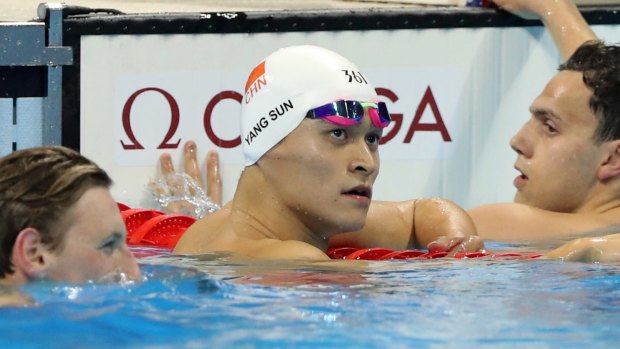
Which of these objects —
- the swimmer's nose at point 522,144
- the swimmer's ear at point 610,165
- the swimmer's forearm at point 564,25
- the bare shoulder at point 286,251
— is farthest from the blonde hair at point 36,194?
the swimmer's forearm at point 564,25

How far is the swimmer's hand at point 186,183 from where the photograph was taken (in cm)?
462

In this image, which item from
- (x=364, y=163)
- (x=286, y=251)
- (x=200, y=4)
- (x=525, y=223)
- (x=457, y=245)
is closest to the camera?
(x=286, y=251)

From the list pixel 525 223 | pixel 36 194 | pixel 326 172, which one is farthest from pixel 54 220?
pixel 525 223

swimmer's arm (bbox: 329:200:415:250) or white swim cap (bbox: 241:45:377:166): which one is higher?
white swim cap (bbox: 241:45:377:166)

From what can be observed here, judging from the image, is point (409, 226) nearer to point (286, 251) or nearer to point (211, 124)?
point (286, 251)

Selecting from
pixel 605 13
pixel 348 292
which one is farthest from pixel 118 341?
pixel 605 13

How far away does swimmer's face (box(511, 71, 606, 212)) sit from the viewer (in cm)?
411

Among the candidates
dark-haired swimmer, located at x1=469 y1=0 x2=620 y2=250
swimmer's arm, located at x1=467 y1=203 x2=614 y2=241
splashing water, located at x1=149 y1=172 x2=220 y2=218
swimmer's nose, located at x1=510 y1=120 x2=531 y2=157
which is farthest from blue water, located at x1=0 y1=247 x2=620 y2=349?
splashing water, located at x1=149 y1=172 x2=220 y2=218

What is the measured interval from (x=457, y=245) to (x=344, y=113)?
491mm

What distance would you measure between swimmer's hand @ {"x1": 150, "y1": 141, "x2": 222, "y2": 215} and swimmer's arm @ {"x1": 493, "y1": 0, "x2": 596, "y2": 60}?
133cm

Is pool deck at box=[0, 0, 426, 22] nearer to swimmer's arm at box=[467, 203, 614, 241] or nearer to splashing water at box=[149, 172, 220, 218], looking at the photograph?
splashing water at box=[149, 172, 220, 218]

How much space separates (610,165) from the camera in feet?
13.6

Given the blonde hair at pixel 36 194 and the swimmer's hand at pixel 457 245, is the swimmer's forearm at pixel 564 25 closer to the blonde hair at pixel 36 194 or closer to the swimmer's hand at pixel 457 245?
the swimmer's hand at pixel 457 245

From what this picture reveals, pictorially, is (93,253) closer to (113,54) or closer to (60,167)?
(60,167)
